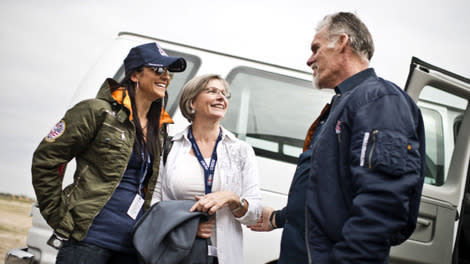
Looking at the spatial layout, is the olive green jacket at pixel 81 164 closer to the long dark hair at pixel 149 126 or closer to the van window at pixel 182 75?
the long dark hair at pixel 149 126

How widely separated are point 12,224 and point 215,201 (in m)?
7.83

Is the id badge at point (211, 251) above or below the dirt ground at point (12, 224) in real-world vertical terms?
above

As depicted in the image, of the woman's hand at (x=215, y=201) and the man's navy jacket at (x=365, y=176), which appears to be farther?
the woman's hand at (x=215, y=201)

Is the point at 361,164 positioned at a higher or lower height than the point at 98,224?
higher

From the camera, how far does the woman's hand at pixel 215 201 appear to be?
6.00 feet

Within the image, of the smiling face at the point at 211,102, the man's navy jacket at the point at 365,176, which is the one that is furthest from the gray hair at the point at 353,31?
the smiling face at the point at 211,102

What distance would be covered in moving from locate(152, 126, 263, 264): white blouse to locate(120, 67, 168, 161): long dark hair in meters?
0.16

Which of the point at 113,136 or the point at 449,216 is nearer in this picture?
the point at 113,136

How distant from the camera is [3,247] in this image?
6.67m

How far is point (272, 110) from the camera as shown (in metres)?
2.75

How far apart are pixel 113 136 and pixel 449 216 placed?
206cm

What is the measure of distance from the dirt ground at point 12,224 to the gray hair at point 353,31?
21.4 feet

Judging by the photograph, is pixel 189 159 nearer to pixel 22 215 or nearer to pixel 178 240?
pixel 178 240

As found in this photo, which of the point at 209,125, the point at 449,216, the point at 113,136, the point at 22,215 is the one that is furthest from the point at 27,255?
the point at 22,215
